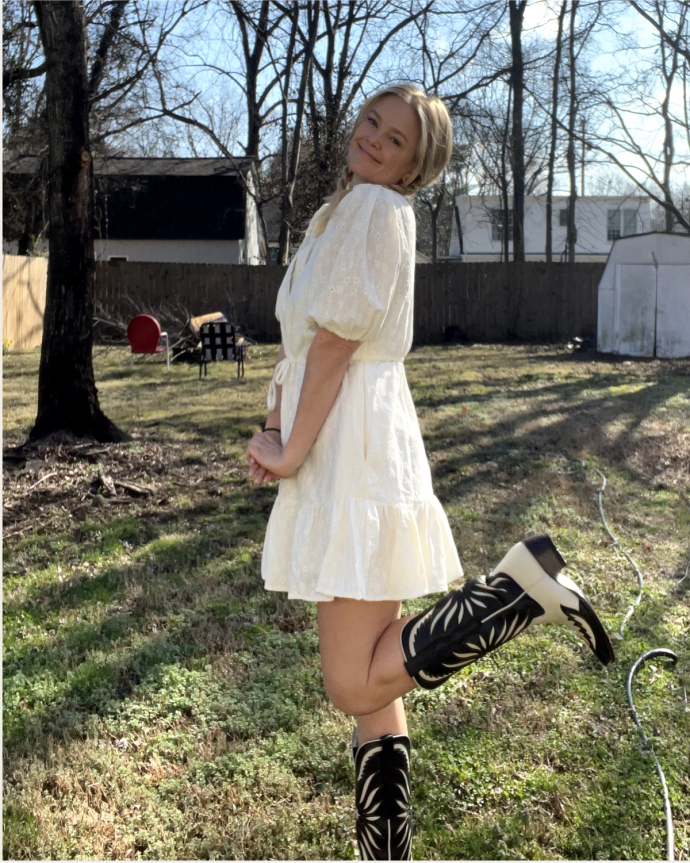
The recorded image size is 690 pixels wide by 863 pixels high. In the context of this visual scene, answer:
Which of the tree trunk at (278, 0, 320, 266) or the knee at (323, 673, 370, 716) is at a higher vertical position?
the tree trunk at (278, 0, 320, 266)

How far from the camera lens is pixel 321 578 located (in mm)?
1595

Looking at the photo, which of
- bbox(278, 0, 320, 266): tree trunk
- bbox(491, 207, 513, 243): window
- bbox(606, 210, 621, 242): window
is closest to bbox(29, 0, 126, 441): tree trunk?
bbox(278, 0, 320, 266): tree trunk

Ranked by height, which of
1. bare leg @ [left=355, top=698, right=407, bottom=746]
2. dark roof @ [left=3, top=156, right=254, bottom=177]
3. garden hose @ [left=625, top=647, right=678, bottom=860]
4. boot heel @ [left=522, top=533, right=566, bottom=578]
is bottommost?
garden hose @ [left=625, top=647, right=678, bottom=860]

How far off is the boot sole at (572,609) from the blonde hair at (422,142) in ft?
2.62

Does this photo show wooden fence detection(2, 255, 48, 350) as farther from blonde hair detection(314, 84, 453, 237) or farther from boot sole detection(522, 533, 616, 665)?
boot sole detection(522, 533, 616, 665)

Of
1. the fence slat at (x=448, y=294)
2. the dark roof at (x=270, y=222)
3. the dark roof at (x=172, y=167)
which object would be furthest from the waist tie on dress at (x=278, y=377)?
the dark roof at (x=270, y=222)

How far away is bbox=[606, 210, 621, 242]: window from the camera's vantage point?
4087 centimetres

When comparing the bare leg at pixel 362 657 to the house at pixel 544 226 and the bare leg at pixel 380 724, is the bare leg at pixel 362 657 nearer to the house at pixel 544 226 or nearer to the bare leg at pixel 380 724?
the bare leg at pixel 380 724

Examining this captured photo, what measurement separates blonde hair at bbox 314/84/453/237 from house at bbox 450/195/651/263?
39183 millimetres

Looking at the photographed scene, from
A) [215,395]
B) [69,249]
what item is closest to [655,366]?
[215,395]

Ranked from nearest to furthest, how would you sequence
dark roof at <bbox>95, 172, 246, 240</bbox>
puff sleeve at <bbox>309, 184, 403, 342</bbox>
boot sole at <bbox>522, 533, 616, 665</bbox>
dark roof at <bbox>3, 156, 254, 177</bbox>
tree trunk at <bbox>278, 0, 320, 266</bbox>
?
1. puff sleeve at <bbox>309, 184, 403, 342</bbox>
2. boot sole at <bbox>522, 533, 616, 665</bbox>
3. tree trunk at <bbox>278, 0, 320, 266</bbox>
4. dark roof at <bbox>95, 172, 246, 240</bbox>
5. dark roof at <bbox>3, 156, 254, 177</bbox>

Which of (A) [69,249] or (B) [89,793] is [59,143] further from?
(B) [89,793]

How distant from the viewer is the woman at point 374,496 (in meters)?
1.61

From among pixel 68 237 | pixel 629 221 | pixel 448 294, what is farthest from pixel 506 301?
pixel 629 221
